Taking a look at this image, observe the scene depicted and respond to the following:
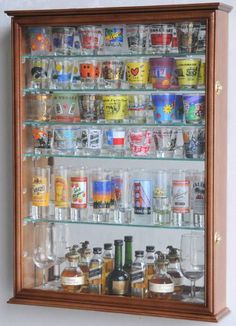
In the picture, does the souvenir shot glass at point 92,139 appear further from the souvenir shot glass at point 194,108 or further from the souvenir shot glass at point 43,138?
the souvenir shot glass at point 194,108

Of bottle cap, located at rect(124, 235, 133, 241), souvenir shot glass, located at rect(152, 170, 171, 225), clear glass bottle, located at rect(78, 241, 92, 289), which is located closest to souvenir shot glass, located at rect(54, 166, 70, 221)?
clear glass bottle, located at rect(78, 241, 92, 289)

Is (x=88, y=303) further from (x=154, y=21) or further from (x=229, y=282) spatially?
(x=154, y=21)

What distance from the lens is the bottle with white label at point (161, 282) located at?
2904 mm

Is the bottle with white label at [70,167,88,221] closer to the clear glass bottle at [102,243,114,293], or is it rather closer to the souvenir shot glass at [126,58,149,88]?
the clear glass bottle at [102,243,114,293]

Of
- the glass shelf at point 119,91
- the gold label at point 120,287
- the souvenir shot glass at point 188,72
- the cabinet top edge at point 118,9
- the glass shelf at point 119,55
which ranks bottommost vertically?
the gold label at point 120,287

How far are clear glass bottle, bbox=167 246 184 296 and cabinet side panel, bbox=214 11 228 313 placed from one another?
0.47 ft

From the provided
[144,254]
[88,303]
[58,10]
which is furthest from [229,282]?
[58,10]

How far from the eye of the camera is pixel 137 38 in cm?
290

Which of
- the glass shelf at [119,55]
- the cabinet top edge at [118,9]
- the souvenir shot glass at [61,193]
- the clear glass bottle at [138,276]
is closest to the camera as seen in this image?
the cabinet top edge at [118,9]

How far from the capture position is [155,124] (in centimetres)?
291

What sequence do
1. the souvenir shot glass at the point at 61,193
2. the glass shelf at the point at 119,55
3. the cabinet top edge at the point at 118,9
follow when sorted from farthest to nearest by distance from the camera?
the souvenir shot glass at the point at 61,193
the glass shelf at the point at 119,55
the cabinet top edge at the point at 118,9

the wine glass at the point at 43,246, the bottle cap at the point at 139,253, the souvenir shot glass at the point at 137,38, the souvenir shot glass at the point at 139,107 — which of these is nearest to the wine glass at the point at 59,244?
the wine glass at the point at 43,246

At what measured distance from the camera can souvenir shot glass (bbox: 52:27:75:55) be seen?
299 cm

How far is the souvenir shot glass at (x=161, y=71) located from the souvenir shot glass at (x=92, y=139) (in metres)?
0.26
